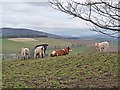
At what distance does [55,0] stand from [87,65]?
267 inches

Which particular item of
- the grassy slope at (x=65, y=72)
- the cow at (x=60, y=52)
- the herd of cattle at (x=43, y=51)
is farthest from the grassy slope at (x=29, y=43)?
the grassy slope at (x=65, y=72)

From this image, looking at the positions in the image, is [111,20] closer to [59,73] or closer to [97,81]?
[97,81]

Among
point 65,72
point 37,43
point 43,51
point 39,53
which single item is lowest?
point 65,72

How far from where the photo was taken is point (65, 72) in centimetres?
1423

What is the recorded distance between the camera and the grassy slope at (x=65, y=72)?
1176 cm

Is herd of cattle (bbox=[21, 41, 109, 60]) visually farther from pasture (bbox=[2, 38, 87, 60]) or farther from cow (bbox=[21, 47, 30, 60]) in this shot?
pasture (bbox=[2, 38, 87, 60])

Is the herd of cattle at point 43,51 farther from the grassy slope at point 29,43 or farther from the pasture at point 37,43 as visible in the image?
the grassy slope at point 29,43

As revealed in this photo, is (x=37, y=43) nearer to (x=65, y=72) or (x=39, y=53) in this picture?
(x=39, y=53)

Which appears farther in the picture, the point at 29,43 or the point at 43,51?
the point at 29,43

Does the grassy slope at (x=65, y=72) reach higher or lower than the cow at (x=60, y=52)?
lower

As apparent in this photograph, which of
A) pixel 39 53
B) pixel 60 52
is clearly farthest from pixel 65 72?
pixel 39 53

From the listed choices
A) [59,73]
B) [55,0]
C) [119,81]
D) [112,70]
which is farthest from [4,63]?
[55,0]

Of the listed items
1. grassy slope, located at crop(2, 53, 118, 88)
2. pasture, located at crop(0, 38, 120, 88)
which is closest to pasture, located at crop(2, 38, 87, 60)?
pasture, located at crop(0, 38, 120, 88)

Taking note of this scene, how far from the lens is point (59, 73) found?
1407 cm
